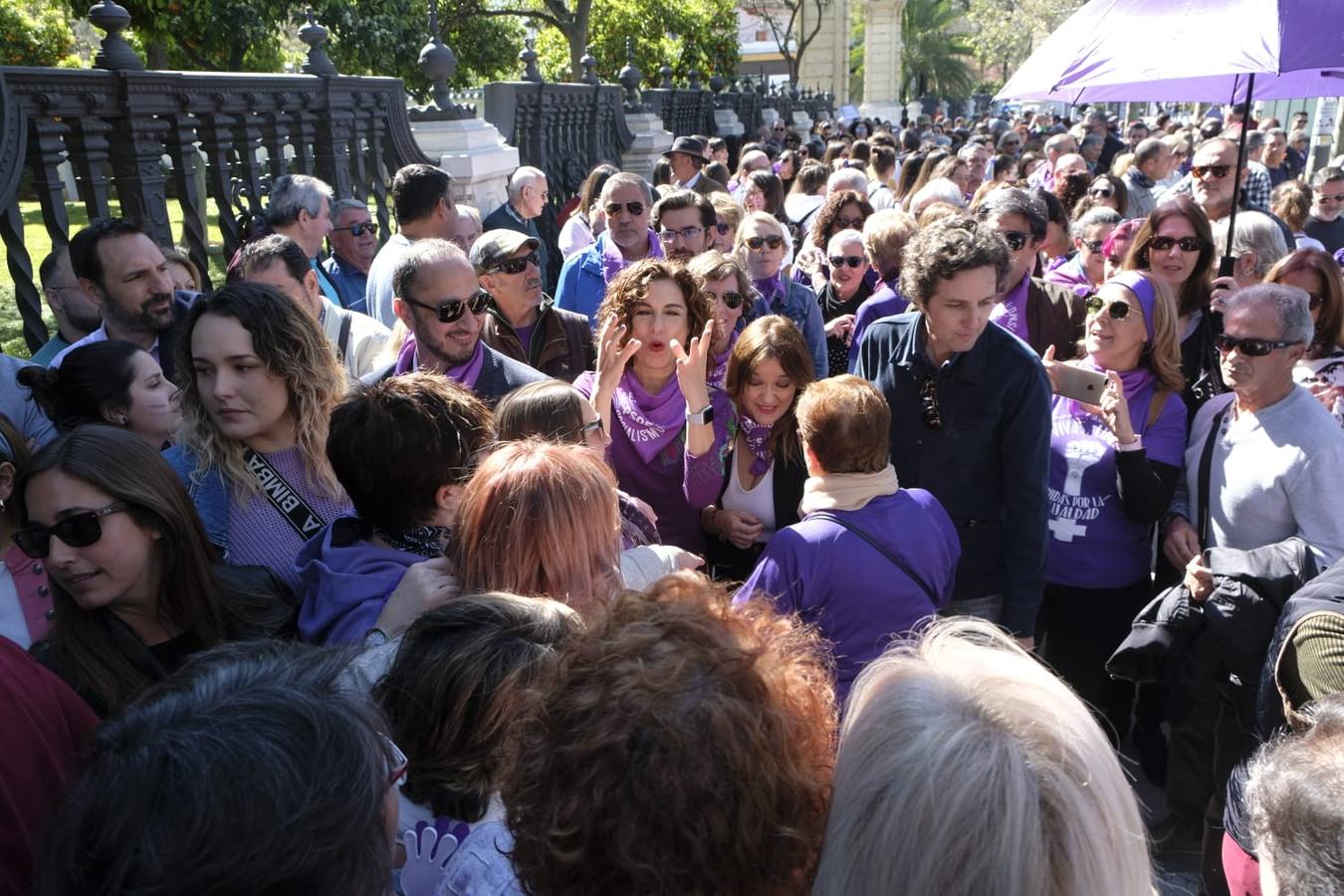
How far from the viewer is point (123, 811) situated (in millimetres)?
1086

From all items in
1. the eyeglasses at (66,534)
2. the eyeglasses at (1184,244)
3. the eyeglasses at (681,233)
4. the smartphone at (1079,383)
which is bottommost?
the smartphone at (1079,383)

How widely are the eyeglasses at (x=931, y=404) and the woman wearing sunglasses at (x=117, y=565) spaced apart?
2.07 meters

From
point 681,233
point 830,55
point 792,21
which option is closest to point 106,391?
point 681,233

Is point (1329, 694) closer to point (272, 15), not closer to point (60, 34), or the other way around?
point (272, 15)

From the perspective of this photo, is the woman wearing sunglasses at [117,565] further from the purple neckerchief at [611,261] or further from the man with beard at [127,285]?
the purple neckerchief at [611,261]

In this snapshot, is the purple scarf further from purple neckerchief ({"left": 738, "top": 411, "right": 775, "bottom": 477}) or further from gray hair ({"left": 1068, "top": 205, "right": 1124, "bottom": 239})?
gray hair ({"left": 1068, "top": 205, "right": 1124, "bottom": 239})

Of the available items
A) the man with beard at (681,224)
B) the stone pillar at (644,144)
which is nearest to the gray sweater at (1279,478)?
the man with beard at (681,224)

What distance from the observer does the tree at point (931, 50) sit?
52.3 meters

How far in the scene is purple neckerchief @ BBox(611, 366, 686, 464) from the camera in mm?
3395

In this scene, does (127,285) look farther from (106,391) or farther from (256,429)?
(256,429)

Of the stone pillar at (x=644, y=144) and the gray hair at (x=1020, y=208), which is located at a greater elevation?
the stone pillar at (x=644, y=144)

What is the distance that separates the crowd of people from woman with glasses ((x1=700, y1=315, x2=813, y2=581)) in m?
0.02

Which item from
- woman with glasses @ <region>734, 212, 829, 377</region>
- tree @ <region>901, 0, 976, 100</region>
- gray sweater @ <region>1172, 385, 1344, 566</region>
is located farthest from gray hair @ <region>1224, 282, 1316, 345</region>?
tree @ <region>901, 0, 976, 100</region>

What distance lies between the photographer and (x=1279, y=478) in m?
2.82
